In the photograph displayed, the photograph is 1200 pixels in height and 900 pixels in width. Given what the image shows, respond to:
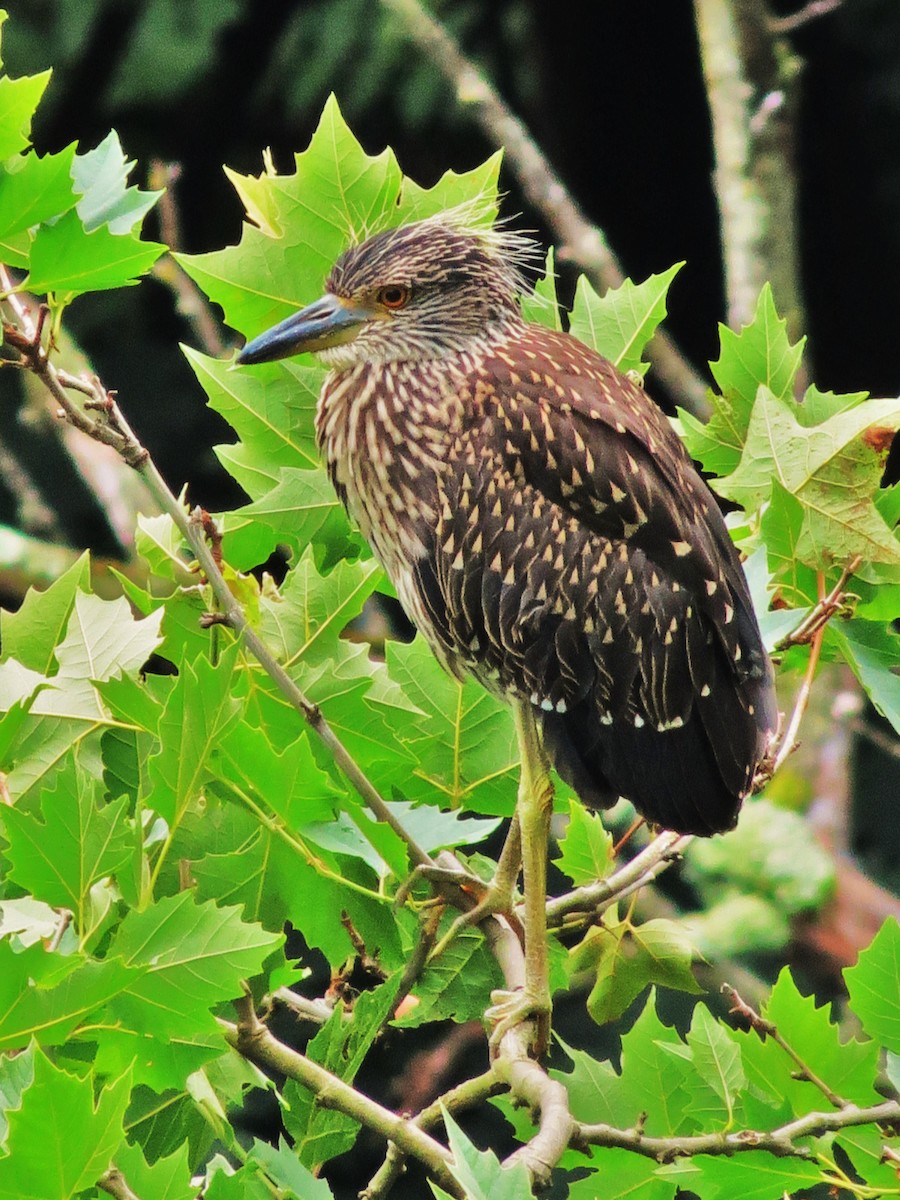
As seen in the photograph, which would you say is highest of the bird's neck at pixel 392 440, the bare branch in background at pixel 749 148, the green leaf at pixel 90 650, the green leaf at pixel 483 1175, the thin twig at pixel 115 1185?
the green leaf at pixel 90 650

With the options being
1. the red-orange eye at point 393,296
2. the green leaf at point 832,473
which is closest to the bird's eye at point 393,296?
the red-orange eye at point 393,296

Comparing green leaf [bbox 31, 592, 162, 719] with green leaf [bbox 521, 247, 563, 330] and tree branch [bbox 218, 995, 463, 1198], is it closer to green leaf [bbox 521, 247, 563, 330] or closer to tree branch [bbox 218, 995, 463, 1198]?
tree branch [bbox 218, 995, 463, 1198]

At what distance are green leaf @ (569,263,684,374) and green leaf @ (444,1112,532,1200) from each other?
1.13 m

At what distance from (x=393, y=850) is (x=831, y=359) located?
5.23m

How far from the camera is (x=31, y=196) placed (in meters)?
1.46

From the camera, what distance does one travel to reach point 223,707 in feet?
4.67

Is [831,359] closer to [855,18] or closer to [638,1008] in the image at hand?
[855,18]

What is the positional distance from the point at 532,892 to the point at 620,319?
768 millimetres

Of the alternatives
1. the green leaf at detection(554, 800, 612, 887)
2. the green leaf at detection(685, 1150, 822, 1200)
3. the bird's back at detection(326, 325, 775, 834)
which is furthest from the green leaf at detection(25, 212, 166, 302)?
the green leaf at detection(685, 1150, 822, 1200)

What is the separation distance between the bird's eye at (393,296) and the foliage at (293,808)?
117mm

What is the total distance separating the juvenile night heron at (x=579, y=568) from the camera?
6.93 feet

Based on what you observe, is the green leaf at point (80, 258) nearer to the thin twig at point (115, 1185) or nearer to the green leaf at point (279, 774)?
the green leaf at point (279, 774)

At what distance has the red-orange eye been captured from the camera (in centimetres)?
225

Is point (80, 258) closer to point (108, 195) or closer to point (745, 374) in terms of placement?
point (108, 195)
